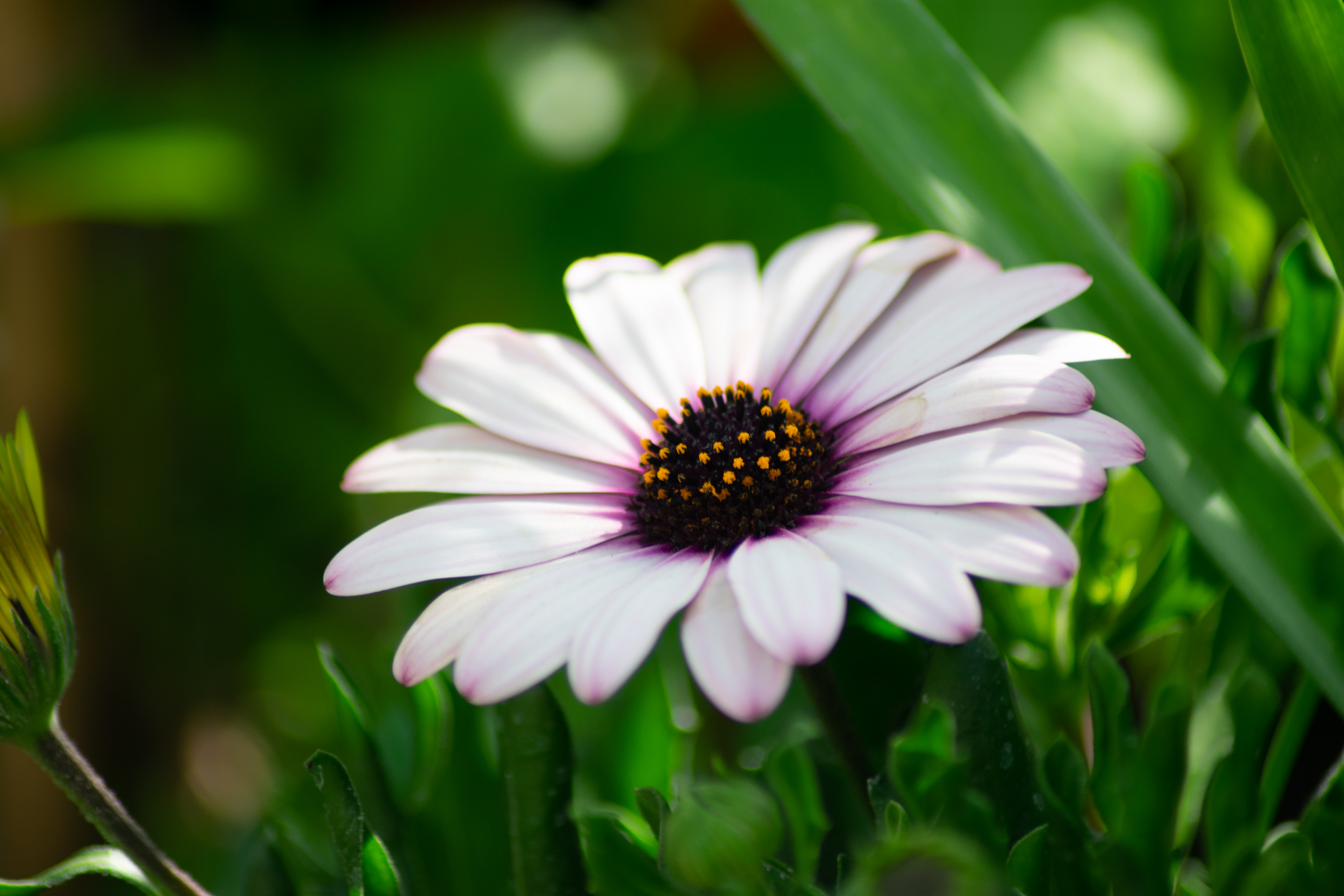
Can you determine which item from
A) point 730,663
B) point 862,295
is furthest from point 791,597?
point 862,295

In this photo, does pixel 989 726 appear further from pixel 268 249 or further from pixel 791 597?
pixel 268 249

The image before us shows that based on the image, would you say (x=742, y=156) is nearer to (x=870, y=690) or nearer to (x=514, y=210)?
(x=514, y=210)

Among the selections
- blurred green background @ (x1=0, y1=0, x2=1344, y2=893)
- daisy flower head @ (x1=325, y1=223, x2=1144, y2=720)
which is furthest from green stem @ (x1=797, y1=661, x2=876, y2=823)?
blurred green background @ (x1=0, y1=0, x2=1344, y2=893)

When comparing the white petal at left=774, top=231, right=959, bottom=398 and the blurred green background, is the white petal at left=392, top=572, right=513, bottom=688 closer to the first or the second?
the white petal at left=774, top=231, right=959, bottom=398

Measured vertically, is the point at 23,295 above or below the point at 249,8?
below

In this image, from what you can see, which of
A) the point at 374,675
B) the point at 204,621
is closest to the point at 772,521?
the point at 374,675

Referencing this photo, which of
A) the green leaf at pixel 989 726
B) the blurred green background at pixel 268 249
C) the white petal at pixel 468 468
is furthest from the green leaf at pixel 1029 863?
the blurred green background at pixel 268 249
